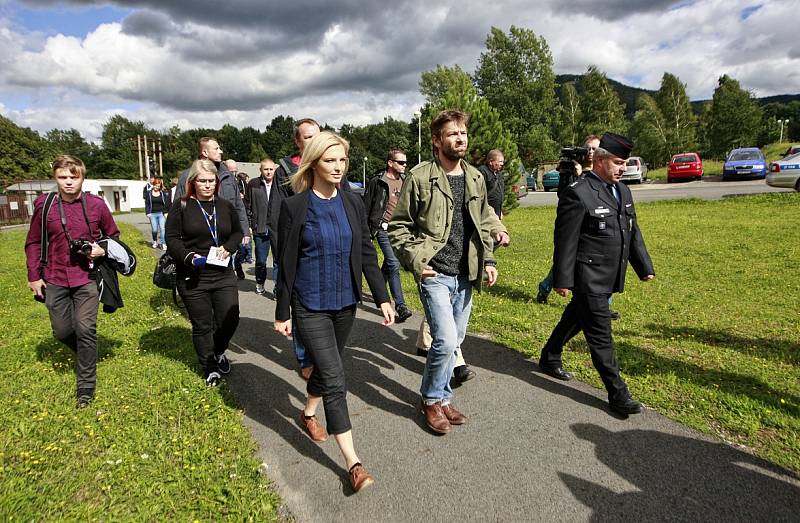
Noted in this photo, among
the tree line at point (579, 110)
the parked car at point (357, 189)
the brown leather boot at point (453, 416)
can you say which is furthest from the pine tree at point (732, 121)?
the brown leather boot at point (453, 416)

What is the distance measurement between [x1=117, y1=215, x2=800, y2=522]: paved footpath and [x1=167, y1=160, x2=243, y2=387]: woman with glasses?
580 mm

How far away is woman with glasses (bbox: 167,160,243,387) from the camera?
426 cm

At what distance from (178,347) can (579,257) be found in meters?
4.37

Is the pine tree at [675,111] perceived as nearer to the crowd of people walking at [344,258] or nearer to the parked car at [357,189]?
the parked car at [357,189]

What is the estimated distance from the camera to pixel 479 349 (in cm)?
519

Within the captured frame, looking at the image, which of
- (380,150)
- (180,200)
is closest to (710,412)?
(180,200)

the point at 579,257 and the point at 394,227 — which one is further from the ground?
the point at 394,227

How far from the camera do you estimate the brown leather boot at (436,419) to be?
3469 millimetres

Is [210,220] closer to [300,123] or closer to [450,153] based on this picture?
[300,123]

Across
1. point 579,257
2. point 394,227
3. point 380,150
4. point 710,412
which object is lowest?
point 710,412

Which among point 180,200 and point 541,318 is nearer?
point 180,200

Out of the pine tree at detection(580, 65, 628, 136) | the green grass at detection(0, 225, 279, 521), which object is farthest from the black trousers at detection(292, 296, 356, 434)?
the pine tree at detection(580, 65, 628, 136)

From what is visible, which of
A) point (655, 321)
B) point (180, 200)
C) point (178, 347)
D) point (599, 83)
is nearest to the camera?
point (180, 200)

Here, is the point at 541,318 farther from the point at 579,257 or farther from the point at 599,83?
the point at 599,83
